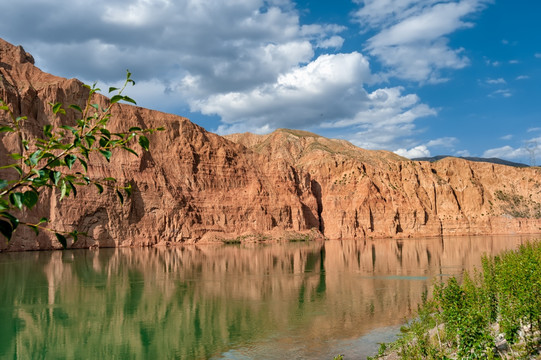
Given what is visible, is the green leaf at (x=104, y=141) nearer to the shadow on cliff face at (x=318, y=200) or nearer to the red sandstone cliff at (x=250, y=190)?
the red sandstone cliff at (x=250, y=190)

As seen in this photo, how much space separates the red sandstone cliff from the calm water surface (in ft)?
166

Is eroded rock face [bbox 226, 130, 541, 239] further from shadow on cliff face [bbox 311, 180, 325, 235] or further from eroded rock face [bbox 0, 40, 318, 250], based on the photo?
eroded rock face [bbox 0, 40, 318, 250]

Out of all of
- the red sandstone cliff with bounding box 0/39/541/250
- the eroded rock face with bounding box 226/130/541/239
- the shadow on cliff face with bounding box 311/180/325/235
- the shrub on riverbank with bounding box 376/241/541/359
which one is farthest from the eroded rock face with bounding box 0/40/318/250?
the shrub on riverbank with bounding box 376/241/541/359

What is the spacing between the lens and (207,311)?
88.1 feet

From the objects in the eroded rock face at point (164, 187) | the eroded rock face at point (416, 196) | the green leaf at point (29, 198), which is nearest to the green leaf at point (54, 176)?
the green leaf at point (29, 198)

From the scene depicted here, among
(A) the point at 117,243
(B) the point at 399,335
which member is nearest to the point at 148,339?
(B) the point at 399,335

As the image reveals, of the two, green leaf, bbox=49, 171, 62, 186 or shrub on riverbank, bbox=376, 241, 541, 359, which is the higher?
green leaf, bbox=49, 171, 62, 186

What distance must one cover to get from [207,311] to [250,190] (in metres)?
95.3

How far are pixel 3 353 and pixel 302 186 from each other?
118 meters

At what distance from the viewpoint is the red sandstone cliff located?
91750 mm

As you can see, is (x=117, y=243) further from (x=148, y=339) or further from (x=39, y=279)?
(x=148, y=339)

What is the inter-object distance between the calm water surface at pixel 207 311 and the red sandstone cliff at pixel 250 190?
5068 cm

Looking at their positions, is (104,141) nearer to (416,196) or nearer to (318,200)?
(318,200)

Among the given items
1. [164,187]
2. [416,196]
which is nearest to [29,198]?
[164,187]
